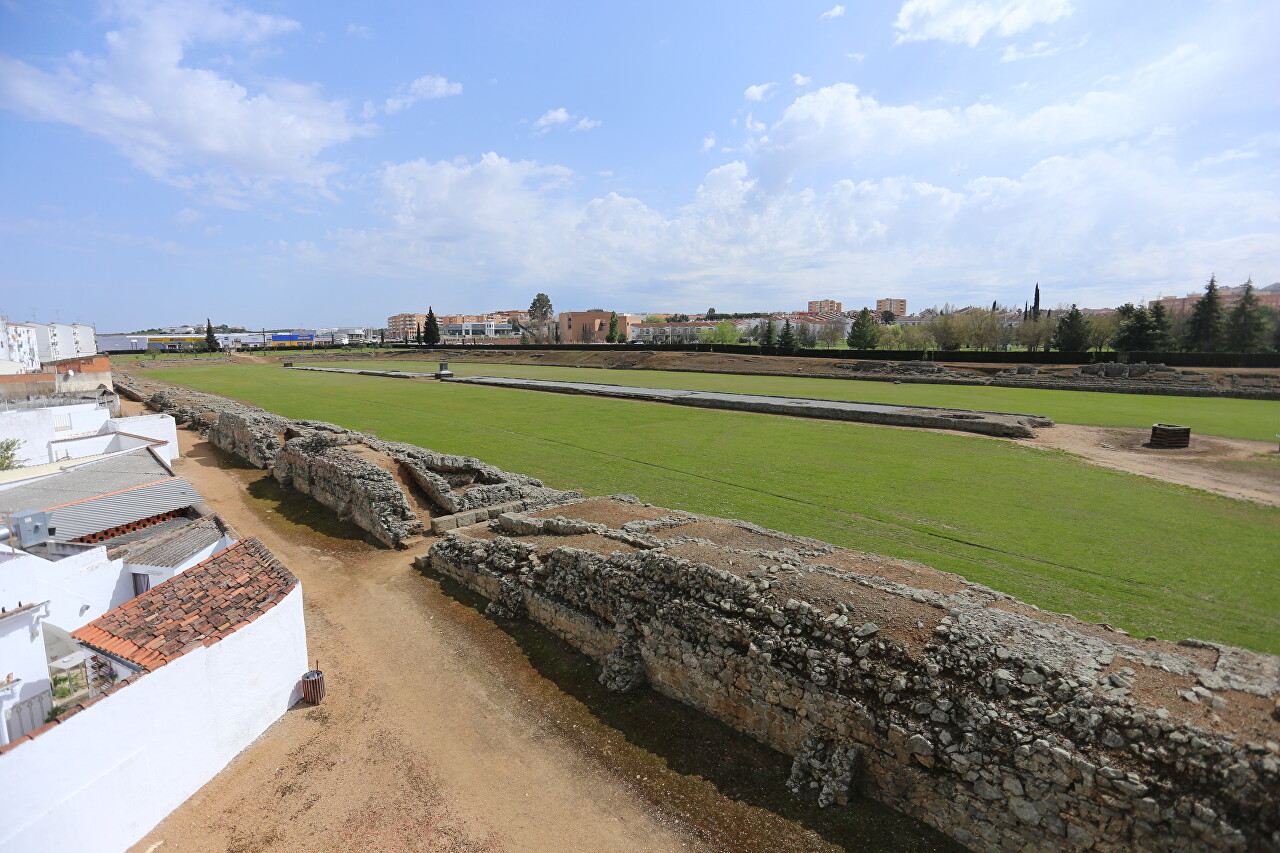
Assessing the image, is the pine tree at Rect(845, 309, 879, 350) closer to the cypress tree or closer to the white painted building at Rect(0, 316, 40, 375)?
the cypress tree

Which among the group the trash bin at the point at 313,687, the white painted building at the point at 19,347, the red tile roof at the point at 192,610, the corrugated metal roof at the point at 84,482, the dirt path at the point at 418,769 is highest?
the white painted building at the point at 19,347

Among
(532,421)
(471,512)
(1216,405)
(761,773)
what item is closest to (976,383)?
(1216,405)

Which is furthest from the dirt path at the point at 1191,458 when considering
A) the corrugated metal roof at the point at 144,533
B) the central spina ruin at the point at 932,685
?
the corrugated metal roof at the point at 144,533

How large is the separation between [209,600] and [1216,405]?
50.4 meters

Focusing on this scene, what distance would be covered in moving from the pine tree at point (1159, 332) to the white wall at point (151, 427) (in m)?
75.7

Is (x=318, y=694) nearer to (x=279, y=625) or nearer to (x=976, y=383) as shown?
(x=279, y=625)

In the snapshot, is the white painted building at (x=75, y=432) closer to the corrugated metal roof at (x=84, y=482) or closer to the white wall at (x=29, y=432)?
the white wall at (x=29, y=432)

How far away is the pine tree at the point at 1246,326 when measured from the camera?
181ft

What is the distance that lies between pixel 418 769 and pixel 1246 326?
7852 cm

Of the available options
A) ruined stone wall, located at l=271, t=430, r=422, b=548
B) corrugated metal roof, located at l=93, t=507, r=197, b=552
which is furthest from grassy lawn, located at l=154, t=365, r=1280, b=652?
corrugated metal roof, located at l=93, t=507, r=197, b=552

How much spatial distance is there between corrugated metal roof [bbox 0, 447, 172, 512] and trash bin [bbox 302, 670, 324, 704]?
734 centimetres

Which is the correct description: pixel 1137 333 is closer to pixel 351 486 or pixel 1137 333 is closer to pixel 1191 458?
pixel 1191 458

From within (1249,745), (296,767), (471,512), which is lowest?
(296,767)

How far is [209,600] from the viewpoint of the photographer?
9.11 m
